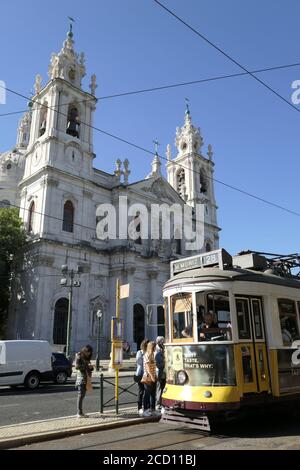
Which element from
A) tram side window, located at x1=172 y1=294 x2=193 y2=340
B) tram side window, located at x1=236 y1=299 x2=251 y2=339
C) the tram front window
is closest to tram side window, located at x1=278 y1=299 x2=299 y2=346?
tram side window, located at x1=236 y1=299 x2=251 y2=339

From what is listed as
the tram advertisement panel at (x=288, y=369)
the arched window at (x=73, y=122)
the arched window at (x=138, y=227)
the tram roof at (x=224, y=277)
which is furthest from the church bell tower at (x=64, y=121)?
the tram advertisement panel at (x=288, y=369)

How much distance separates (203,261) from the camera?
30.9 feet

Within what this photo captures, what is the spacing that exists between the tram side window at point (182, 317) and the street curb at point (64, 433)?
218cm

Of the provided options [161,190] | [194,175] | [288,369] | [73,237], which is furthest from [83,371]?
[194,175]

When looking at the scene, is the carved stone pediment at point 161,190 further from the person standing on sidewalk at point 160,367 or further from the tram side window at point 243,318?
the tram side window at point 243,318

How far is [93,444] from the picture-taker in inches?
276

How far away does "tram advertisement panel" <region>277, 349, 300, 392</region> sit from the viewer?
8352mm

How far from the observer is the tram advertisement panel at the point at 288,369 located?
8.35 m

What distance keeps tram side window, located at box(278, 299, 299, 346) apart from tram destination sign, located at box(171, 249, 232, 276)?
5.14 feet

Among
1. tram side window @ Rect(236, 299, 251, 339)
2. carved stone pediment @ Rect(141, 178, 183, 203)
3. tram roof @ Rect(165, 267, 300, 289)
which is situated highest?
carved stone pediment @ Rect(141, 178, 183, 203)

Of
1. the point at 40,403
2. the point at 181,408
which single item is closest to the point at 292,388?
the point at 181,408

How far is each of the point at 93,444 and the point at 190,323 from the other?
2866 millimetres

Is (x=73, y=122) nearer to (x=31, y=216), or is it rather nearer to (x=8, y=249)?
(x=31, y=216)

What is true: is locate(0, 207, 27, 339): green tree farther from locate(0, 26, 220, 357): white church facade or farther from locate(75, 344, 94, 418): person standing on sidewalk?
locate(75, 344, 94, 418): person standing on sidewalk
